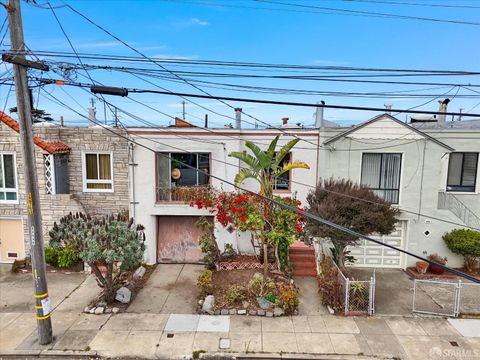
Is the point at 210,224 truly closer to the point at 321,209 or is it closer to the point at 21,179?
the point at 321,209

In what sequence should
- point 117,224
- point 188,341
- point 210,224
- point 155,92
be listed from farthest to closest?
1. point 210,224
2. point 117,224
3. point 188,341
4. point 155,92

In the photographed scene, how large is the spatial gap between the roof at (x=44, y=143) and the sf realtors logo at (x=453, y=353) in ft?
45.6

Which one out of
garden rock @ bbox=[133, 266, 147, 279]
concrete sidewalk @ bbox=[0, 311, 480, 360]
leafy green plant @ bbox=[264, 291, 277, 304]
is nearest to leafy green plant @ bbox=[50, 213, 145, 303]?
concrete sidewalk @ bbox=[0, 311, 480, 360]

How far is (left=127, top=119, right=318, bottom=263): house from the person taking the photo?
13234 mm

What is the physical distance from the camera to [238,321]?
938 centimetres

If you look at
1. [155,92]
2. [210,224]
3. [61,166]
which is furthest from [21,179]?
[155,92]

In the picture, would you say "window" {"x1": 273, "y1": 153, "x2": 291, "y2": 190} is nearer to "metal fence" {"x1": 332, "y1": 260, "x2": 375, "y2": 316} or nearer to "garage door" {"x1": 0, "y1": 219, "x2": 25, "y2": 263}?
"metal fence" {"x1": 332, "y1": 260, "x2": 375, "y2": 316}

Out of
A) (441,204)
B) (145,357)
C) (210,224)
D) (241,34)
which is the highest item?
(241,34)

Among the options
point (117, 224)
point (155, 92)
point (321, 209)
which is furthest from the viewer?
point (321, 209)

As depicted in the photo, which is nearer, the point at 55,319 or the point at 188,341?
the point at 188,341

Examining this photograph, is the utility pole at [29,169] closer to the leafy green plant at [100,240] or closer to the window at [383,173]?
the leafy green plant at [100,240]

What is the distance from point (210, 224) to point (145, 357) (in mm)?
5789

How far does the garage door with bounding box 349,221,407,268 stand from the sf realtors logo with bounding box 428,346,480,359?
5.68 metres

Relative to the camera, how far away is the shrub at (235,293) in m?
10.1
